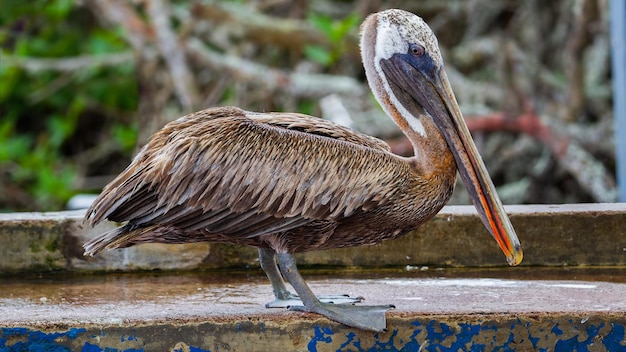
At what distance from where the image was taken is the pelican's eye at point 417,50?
421 centimetres

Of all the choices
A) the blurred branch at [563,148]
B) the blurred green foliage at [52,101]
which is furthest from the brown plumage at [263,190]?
the blurred green foliage at [52,101]

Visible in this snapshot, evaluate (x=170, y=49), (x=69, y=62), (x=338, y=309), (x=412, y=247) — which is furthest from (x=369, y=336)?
(x=69, y=62)

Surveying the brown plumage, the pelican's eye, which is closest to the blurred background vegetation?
the pelican's eye

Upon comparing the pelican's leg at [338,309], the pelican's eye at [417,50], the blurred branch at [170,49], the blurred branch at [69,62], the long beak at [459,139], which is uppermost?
the pelican's eye at [417,50]

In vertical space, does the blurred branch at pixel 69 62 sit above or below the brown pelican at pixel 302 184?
below

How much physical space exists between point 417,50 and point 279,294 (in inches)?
41.6

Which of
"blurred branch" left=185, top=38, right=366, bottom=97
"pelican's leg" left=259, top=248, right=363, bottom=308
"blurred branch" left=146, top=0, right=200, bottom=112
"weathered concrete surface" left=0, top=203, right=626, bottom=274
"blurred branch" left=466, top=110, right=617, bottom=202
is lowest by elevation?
"blurred branch" left=466, top=110, right=617, bottom=202

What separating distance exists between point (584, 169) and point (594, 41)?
1980 millimetres

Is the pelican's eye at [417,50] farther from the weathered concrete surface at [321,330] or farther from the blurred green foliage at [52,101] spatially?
the blurred green foliage at [52,101]

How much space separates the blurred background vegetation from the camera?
28.1 ft

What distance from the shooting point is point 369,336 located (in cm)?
393

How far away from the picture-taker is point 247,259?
5.29 meters

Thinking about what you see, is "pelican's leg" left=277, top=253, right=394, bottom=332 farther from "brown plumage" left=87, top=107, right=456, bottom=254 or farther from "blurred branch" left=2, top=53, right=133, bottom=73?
"blurred branch" left=2, top=53, right=133, bottom=73

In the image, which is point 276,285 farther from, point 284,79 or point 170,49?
point 170,49
